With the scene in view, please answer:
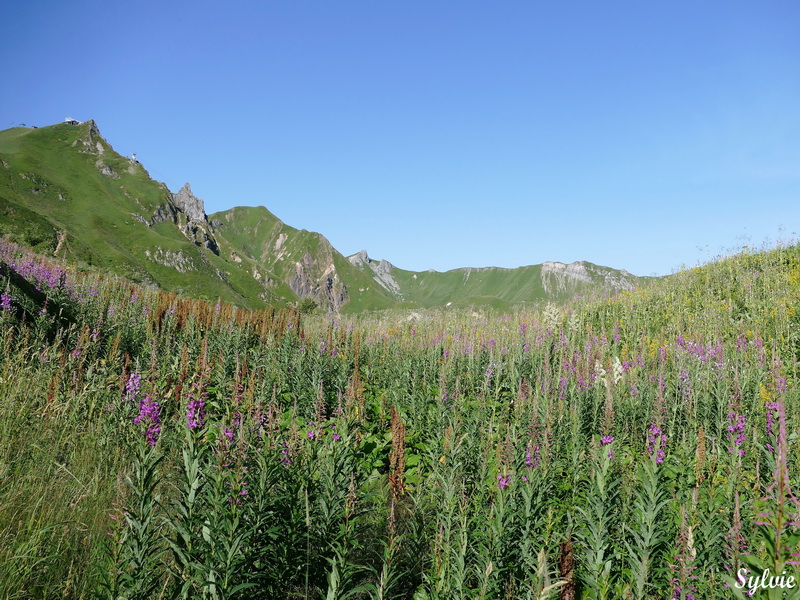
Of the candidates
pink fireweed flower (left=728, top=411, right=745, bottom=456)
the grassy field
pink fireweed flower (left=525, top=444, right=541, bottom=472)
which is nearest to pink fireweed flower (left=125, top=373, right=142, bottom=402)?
the grassy field

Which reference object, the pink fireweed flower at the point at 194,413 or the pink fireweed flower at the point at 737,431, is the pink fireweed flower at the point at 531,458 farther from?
the pink fireweed flower at the point at 194,413

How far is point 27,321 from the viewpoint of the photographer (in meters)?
8.43

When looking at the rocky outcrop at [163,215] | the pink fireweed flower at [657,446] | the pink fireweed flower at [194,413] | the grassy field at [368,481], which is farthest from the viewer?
the rocky outcrop at [163,215]

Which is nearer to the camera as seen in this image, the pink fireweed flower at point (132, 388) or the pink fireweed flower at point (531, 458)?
the pink fireweed flower at point (531, 458)

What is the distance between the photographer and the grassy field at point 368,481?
3.02 meters

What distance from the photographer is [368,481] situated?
17.0ft

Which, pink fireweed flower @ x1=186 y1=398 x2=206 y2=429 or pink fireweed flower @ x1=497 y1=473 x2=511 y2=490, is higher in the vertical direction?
pink fireweed flower @ x1=186 y1=398 x2=206 y2=429

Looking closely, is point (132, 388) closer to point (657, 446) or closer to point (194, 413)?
point (194, 413)

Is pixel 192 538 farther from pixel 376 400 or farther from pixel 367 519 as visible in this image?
pixel 376 400

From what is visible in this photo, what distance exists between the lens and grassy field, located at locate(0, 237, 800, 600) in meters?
3.02

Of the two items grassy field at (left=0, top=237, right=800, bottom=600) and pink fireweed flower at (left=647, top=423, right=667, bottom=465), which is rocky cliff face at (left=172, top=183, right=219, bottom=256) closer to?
grassy field at (left=0, top=237, right=800, bottom=600)

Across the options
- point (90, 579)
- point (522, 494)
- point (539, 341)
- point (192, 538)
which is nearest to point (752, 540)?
point (522, 494)

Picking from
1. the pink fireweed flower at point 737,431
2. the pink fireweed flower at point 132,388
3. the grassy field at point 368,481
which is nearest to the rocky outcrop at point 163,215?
the grassy field at point 368,481

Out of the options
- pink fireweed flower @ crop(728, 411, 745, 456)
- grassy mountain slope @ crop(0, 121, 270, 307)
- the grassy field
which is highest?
grassy mountain slope @ crop(0, 121, 270, 307)
